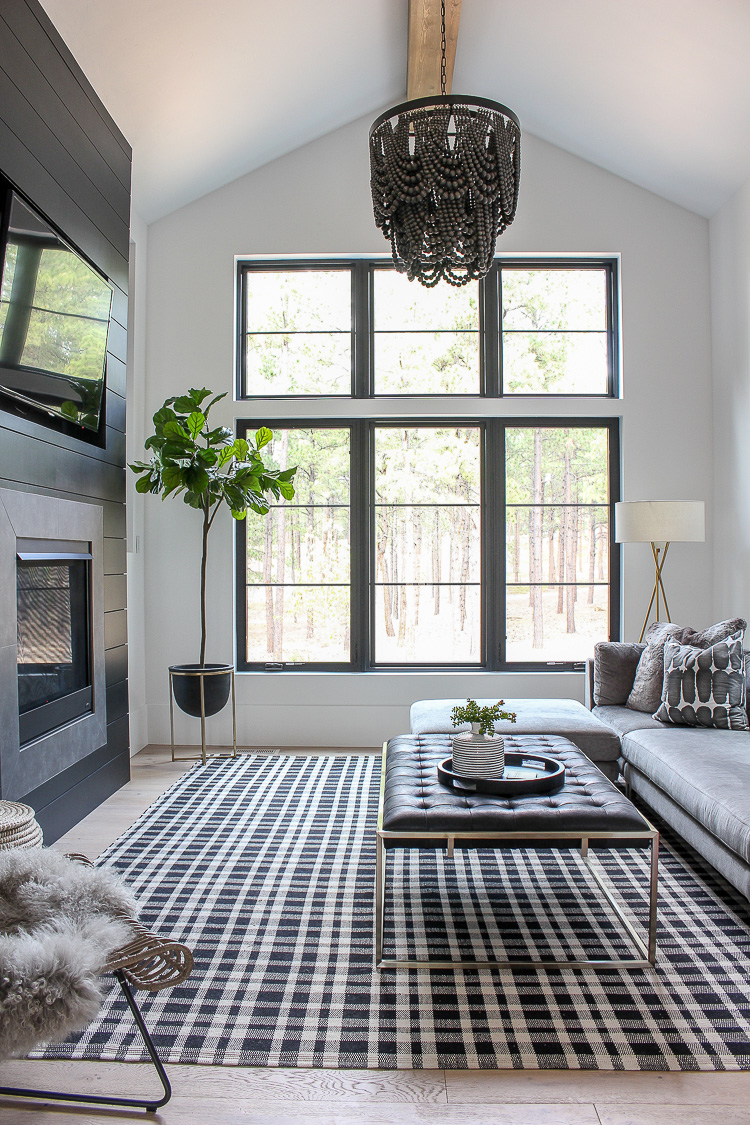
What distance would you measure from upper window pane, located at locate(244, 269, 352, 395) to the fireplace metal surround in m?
1.90

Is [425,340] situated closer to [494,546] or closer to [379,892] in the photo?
[494,546]

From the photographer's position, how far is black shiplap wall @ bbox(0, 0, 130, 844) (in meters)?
2.84

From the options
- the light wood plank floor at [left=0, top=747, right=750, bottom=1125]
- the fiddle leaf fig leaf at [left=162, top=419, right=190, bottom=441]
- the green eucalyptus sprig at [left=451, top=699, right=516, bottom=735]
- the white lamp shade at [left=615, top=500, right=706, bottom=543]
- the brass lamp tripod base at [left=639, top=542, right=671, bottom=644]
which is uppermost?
the fiddle leaf fig leaf at [left=162, top=419, right=190, bottom=441]

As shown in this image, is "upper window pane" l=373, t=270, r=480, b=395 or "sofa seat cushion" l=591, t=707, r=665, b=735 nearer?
"sofa seat cushion" l=591, t=707, r=665, b=735

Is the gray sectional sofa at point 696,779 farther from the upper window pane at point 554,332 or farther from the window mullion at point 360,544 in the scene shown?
the upper window pane at point 554,332

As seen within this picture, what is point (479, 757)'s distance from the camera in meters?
2.68

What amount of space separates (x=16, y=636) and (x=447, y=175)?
2.13 metres

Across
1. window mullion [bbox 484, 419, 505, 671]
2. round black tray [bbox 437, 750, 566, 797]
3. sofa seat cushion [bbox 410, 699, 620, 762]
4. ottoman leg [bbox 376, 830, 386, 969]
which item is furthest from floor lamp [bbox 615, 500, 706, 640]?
ottoman leg [bbox 376, 830, 386, 969]

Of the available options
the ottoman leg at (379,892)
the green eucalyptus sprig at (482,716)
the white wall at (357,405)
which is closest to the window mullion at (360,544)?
the white wall at (357,405)

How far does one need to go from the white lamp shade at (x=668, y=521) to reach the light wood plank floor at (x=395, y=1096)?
292 centimetres

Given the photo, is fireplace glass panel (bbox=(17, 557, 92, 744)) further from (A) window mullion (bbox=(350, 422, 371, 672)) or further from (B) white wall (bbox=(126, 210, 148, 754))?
(A) window mullion (bbox=(350, 422, 371, 672))

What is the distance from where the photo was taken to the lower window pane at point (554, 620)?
5.12m

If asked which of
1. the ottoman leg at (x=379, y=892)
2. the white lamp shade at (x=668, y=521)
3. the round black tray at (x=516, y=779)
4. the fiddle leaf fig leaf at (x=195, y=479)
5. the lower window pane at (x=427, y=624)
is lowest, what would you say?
the ottoman leg at (x=379, y=892)

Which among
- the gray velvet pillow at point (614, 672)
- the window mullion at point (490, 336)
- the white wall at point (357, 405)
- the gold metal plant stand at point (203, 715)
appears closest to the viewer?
the gray velvet pillow at point (614, 672)
